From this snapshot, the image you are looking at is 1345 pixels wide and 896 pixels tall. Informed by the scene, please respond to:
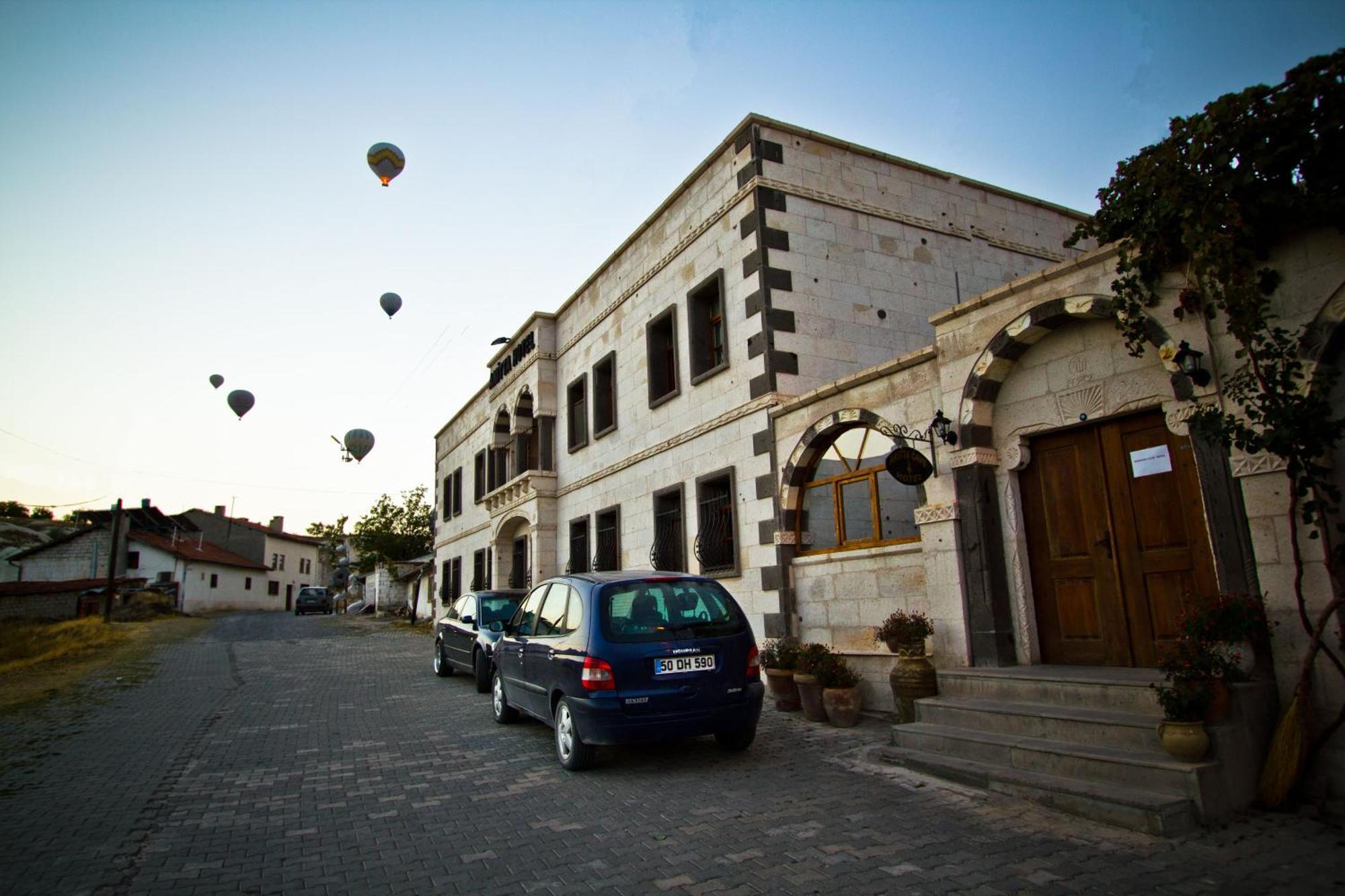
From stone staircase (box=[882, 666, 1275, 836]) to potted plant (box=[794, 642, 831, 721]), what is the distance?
1592mm

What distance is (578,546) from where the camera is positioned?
714 inches

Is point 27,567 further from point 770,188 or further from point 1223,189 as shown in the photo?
point 1223,189

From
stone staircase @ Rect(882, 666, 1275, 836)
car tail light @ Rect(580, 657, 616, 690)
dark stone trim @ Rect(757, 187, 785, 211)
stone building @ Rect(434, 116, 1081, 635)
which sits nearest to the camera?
stone staircase @ Rect(882, 666, 1275, 836)

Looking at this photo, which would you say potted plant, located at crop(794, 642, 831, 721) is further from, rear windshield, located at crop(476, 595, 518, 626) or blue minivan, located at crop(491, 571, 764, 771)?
rear windshield, located at crop(476, 595, 518, 626)

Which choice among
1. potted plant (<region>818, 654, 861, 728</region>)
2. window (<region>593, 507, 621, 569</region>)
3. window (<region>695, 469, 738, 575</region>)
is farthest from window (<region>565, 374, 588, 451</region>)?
potted plant (<region>818, 654, 861, 728</region>)

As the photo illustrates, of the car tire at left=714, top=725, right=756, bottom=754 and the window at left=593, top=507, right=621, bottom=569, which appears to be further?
the window at left=593, top=507, right=621, bottom=569

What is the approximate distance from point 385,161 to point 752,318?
8.28 meters

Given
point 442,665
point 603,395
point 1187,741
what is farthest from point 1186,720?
point 603,395

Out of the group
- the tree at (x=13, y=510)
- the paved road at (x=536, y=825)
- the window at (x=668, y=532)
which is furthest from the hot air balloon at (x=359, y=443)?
the tree at (x=13, y=510)

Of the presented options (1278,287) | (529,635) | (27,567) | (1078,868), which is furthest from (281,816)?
(27,567)

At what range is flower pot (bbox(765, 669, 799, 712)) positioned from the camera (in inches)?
358

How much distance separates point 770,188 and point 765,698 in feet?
25.7

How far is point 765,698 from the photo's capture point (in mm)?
10227

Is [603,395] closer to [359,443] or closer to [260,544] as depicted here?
[359,443]
